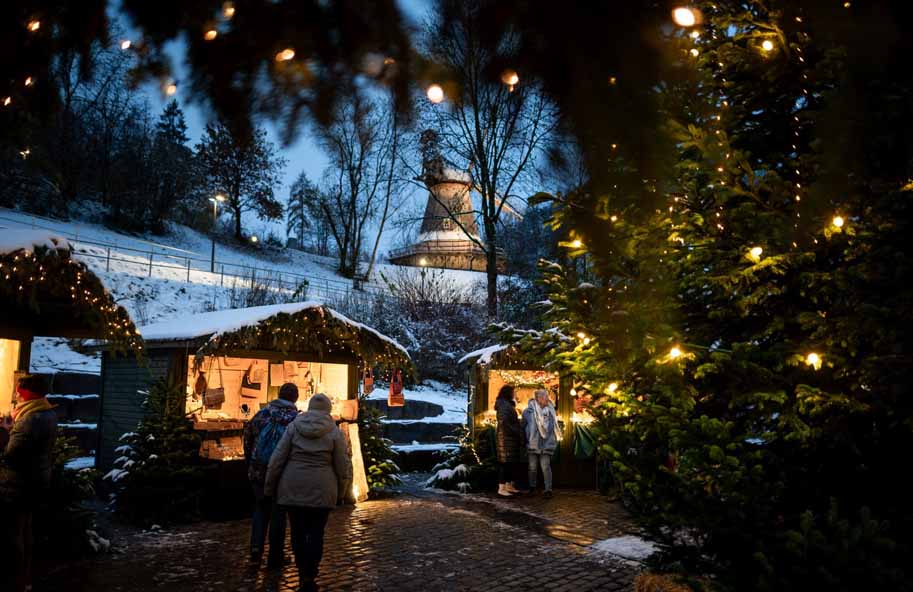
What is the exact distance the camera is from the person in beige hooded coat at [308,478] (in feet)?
17.2

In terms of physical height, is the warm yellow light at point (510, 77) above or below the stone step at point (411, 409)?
above

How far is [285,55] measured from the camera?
195cm

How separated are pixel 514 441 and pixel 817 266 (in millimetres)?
7903

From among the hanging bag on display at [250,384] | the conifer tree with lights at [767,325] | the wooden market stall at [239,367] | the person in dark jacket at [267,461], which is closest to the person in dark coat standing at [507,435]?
the wooden market stall at [239,367]

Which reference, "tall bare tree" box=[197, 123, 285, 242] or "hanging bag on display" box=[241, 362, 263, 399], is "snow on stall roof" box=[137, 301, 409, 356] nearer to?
"hanging bag on display" box=[241, 362, 263, 399]

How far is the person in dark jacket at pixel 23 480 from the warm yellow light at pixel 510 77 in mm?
5019

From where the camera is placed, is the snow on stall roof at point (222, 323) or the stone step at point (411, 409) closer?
the snow on stall roof at point (222, 323)

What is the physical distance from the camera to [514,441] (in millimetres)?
11586

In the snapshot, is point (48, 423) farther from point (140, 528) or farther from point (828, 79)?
point (828, 79)

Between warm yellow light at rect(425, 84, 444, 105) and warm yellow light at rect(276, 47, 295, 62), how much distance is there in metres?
0.43

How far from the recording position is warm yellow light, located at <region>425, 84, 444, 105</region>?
2.07m

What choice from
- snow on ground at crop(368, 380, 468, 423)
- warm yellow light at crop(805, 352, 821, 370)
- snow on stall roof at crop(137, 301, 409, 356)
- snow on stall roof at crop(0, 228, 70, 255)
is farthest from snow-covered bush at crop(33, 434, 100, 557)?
snow on ground at crop(368, 380, 468, 423)

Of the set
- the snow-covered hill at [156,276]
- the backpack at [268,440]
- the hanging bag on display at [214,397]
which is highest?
the snow-covered hill at [156,276]

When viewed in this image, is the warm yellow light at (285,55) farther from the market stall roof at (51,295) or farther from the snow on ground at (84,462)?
the snow on ground at (84,462)
